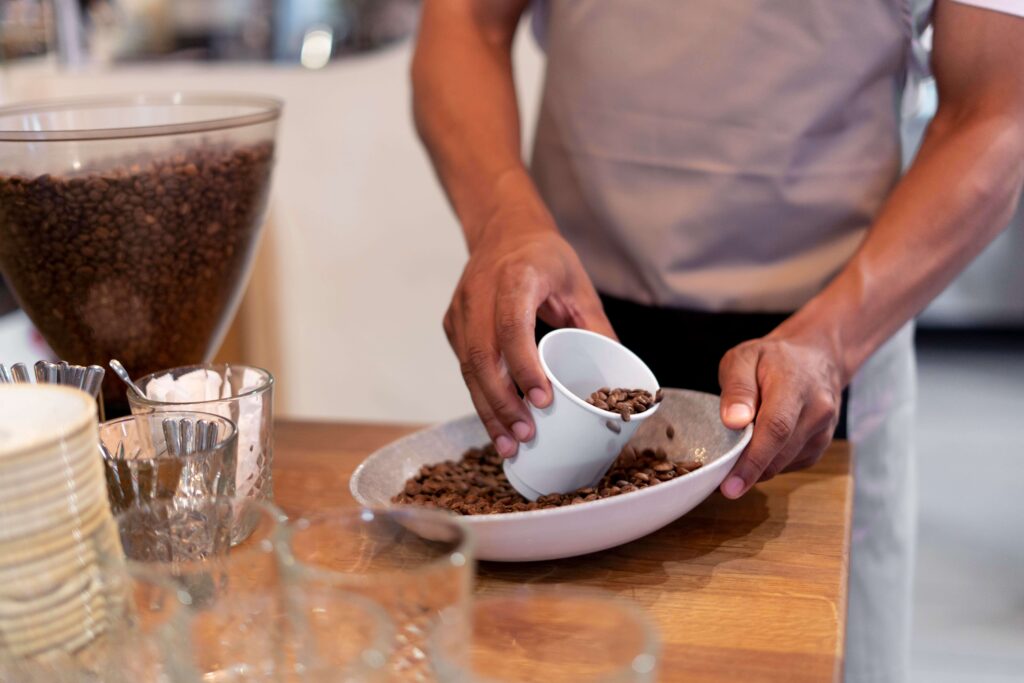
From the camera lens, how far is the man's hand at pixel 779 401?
855mm

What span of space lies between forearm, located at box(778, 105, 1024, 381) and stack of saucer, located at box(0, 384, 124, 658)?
682 mm

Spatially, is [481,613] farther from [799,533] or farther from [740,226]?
[740,226]

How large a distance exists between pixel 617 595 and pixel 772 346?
0.29 metres

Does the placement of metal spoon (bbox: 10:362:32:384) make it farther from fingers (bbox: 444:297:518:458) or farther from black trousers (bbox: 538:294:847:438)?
black trousers (bbox: 538:294:847:438)

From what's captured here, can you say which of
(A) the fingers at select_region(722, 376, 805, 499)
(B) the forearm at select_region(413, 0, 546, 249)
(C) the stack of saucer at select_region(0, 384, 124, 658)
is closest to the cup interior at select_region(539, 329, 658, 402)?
(A) the fingers at select_region(722, 376, 805, 499)

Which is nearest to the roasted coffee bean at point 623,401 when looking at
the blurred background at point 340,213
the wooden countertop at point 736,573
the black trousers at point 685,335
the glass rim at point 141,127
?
the wooden countertop at point 736,573

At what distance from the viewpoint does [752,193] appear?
4.05 ft

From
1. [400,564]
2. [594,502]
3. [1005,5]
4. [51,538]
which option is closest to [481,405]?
[594,502]

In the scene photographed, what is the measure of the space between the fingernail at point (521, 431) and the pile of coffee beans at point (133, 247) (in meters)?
0.38

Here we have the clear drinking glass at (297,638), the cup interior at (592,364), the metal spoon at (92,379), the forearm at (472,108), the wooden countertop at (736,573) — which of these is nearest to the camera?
the clear drinking glass at (297,638)

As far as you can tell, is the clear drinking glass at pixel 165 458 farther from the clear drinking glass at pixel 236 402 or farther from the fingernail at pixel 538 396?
the fingernail at pixel 538 396

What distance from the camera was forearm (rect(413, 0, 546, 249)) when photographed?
118 centimetres

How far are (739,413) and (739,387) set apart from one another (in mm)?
34

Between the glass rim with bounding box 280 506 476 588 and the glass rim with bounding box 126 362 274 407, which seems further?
the glass rim with bounding box 126 362 274 407
